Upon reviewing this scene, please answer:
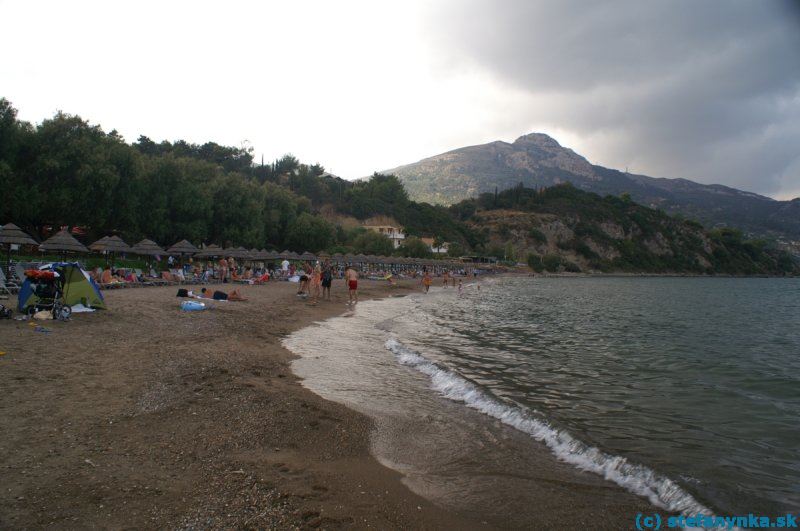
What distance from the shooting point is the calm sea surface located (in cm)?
501

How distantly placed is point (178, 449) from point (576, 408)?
612 centimetres

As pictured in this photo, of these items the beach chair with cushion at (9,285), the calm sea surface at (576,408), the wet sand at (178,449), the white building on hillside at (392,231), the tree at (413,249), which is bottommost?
the calm sea surface at (576,408)

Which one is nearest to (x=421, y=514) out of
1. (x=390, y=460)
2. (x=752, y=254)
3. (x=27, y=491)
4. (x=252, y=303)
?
(x=390, y=460)

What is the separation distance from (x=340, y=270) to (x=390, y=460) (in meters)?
46.6

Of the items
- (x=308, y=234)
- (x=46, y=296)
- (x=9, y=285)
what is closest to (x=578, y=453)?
(x=46, y=296)

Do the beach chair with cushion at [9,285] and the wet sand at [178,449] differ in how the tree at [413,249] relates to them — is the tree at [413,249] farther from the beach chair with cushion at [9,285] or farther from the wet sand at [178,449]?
the wet sand at [178,449]

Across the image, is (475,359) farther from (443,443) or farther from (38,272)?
(38,272)

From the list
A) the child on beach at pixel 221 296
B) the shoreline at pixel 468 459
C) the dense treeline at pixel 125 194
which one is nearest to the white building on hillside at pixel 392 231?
the dense treeline at pixel 125 194

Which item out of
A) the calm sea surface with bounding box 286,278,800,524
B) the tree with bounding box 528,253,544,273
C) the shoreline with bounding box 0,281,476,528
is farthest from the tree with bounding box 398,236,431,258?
the shoreline with bounding box 0,281,476,528

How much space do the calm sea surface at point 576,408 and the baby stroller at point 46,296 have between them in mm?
5398

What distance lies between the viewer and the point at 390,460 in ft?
17.2

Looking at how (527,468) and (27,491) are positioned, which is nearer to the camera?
(27,491)

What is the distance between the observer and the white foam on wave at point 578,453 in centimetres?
468

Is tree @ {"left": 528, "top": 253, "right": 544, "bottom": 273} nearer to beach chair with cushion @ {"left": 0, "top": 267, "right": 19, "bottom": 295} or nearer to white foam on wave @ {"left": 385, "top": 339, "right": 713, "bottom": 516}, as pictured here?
beach chair with cushion @ {"left": 0, "top": 267, "right": 19, "bottom": 295}
